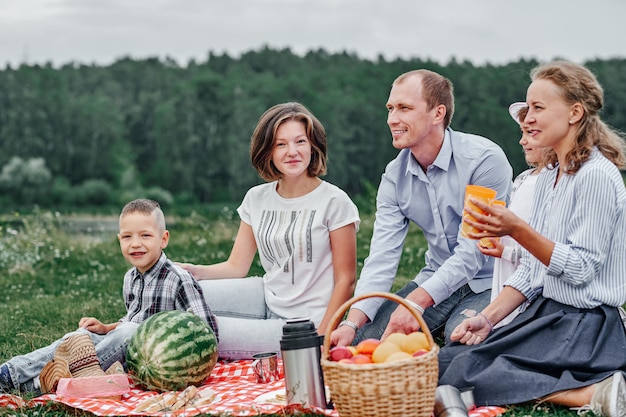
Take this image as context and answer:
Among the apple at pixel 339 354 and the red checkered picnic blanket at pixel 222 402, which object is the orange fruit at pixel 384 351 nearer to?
the apple at pixel 339 354

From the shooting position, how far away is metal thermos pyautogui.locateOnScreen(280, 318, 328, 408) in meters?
3.99

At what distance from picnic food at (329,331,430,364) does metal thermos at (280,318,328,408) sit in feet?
0.70

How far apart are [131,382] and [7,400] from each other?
79 cm

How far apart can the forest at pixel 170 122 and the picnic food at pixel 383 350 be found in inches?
1674

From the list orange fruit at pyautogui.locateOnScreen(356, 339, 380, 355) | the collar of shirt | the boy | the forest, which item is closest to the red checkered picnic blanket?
orange fruit at pyautogui.locateOnScreen(356, 339, 380, 355)

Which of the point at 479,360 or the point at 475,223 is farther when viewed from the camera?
the point at 479,360

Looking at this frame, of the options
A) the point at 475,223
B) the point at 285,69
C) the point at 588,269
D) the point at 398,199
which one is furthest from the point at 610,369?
the point at 285,69

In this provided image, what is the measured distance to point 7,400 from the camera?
440 cm

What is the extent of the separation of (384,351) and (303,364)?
20.1 inches

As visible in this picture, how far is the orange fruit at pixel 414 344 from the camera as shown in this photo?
3768 millimetres

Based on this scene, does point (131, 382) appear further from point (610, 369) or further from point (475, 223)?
point (610, 369)

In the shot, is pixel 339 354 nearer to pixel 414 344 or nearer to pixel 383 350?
pixel 383 350

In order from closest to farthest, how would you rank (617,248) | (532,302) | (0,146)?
1. (617,248)
2. (532,302)
3. (0,146)

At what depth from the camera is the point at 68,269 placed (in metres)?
10.6
